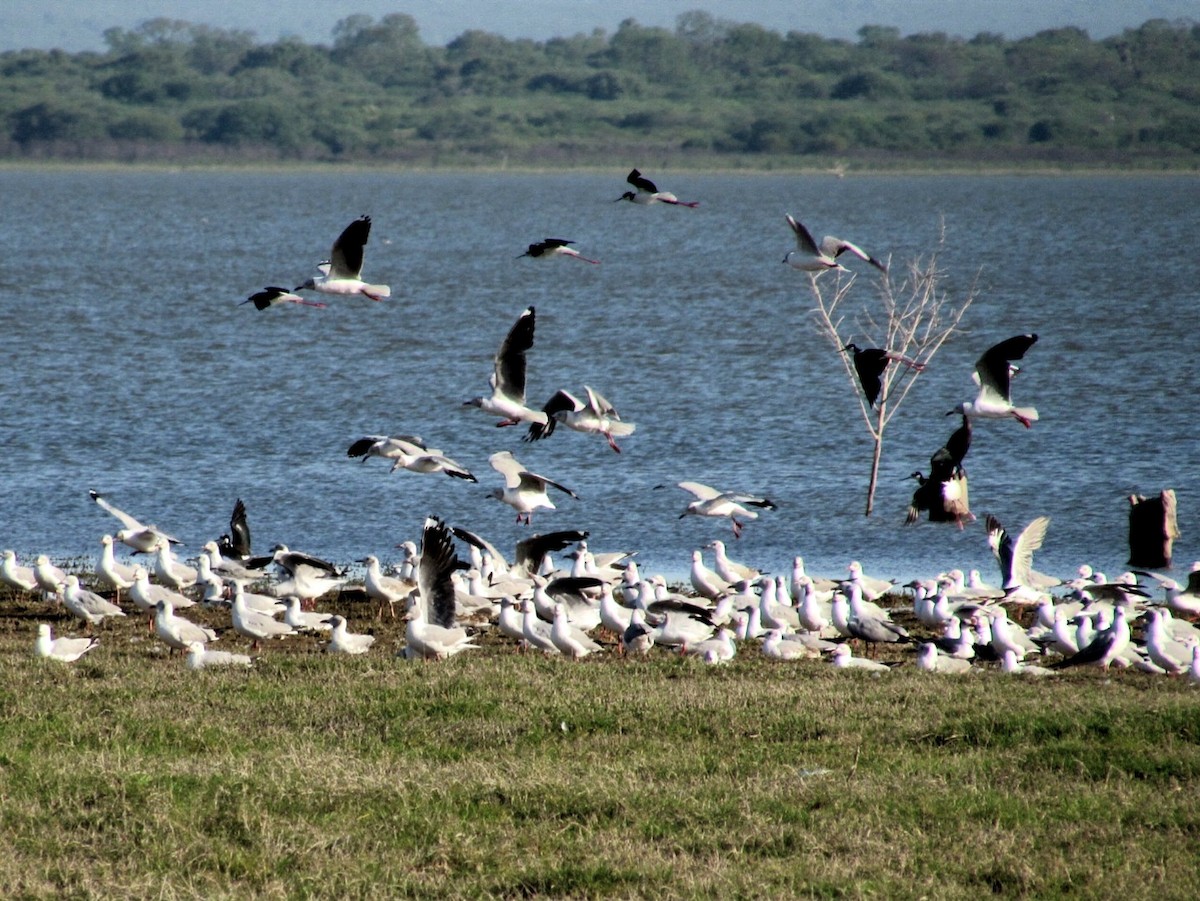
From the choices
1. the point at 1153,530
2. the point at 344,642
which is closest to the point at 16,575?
the point at 344,642

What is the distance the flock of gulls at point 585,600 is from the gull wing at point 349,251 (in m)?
0.02

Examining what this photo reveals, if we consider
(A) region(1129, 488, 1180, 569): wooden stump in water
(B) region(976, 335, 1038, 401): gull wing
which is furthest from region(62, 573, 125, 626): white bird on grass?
(A) region(1129, 488, 1180, 569): wooden stump in water

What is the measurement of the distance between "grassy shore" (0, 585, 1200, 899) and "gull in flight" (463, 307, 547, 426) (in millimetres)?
4328

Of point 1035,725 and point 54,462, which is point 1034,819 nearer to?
point 1035,725

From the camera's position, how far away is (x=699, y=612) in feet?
47.9

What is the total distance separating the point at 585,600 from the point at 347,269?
3.73 metres

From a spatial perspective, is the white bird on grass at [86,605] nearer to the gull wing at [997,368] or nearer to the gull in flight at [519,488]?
the gull in flight at [519,488]

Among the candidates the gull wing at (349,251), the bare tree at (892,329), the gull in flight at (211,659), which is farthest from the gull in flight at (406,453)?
the gull in flight at (211,659)

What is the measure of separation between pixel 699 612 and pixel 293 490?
1283cm

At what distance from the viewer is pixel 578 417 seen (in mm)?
17797

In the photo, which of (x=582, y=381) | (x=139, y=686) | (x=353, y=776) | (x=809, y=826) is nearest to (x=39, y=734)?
(x=139, y=686)

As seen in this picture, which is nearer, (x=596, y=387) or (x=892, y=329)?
(x=892, y=329)

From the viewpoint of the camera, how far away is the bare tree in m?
23.6

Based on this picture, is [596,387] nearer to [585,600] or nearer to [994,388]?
[994,388]
